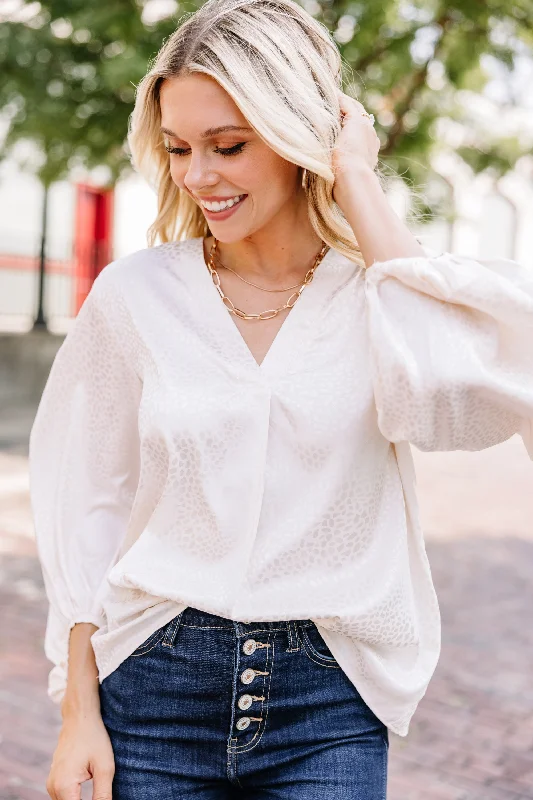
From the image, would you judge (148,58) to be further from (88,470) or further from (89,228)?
(89,228)

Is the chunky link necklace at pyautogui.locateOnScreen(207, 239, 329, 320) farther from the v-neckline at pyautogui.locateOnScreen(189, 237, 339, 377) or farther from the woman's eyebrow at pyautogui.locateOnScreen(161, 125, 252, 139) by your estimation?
the woman's eyebrow at pyautogui.locateOnScreen(161, 125, 252, 139)

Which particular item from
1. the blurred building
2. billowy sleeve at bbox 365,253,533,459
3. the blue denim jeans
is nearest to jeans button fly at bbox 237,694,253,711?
the blue denim jeans

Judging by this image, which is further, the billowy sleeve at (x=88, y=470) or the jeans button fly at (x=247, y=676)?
the billowy sleeve at (x=88, y=470)

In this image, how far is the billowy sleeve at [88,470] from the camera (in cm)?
202

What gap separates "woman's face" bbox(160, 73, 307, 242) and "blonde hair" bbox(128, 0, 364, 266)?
1.3 inches

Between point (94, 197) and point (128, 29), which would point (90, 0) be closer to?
point (128, 29)

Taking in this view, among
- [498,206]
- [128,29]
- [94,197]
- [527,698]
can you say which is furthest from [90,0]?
[498,206]

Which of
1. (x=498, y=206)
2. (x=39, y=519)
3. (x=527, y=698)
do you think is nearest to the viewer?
(x=39, y=519)

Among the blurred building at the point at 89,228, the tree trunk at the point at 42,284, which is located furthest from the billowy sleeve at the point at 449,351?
the tree trunk at the point at 42,284

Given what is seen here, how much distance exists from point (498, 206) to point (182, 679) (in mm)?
23118

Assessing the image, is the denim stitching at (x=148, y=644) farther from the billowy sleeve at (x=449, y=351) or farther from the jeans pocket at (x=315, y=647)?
the billowy sleeve at (x=449, y=351)

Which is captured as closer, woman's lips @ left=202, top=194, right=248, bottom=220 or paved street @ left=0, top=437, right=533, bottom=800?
woman's lips @ left=202, top=194, right=248, bottom=220

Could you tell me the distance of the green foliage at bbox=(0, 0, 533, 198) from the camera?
773 cm

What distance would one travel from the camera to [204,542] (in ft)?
6.00
